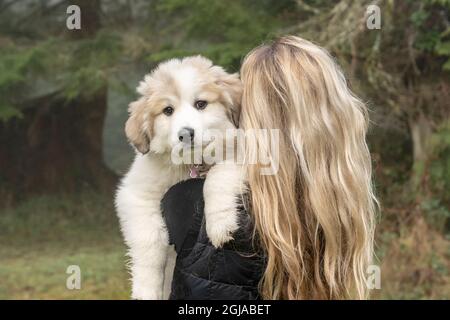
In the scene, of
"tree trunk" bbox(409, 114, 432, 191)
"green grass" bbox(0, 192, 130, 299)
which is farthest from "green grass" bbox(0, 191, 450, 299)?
"tree trunk" bbox(409, 114, 432, 191)

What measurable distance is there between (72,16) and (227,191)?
6614mm

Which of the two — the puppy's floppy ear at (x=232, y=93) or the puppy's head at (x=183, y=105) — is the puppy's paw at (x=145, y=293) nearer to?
the puppy's head at (x=183, y=105)

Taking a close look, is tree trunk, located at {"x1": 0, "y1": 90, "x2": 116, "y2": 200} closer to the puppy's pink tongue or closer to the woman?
the puppy's pink tongue

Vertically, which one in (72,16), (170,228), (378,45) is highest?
(72,16)

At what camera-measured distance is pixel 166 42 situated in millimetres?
8461

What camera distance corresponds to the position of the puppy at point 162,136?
2.84 meters

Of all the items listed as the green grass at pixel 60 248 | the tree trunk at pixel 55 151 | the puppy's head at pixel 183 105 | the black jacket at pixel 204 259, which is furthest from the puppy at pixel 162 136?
the tree trunk at pixel 55 151

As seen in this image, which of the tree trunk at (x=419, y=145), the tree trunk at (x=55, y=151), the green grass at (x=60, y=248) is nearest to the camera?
the tree trunk at (x=419, y=145)

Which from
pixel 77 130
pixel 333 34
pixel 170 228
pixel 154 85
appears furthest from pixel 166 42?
pixel 170 228

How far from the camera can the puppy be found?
284cm

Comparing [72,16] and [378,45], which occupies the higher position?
[72,16]

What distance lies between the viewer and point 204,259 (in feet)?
7.68

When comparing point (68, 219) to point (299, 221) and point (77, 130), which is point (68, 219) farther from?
point (299, 221)

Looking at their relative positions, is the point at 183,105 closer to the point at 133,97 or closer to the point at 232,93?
the point at 232,93
